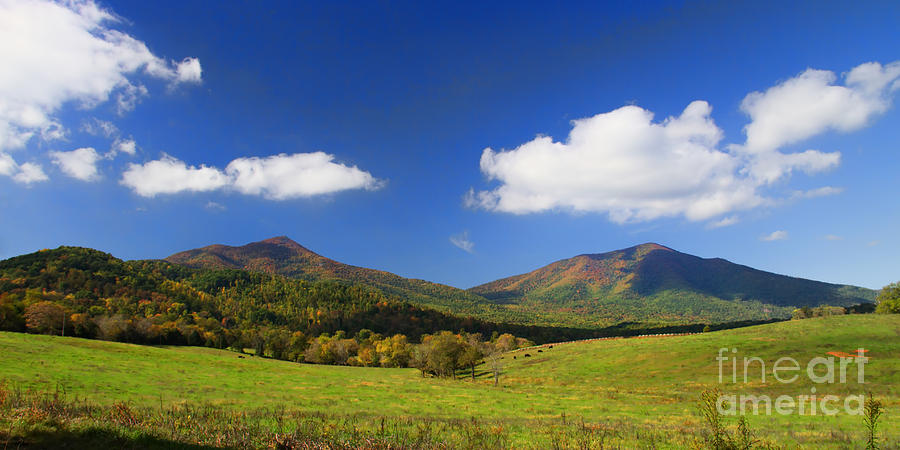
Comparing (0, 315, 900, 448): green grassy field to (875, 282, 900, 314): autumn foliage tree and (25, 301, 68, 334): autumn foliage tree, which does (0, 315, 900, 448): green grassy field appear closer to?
(875, 282, 900, 314): autumn foliage tree

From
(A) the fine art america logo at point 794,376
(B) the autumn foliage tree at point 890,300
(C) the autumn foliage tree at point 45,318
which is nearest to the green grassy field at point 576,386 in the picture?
(A) the fine art america logo at point 794,376

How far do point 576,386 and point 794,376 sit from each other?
95.3ft

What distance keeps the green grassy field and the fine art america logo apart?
96cm

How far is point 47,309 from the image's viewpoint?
8131cm

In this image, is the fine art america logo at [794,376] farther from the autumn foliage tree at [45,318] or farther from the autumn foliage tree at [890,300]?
the autumn foliage tree at [45,318]

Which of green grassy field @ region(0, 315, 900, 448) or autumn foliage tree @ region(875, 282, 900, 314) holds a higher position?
autumn foliage tree @ region(875, 282, 900, 314)

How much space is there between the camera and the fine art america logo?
33812 millimetres

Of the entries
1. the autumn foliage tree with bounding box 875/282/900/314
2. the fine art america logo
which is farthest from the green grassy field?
the autumn foliage tree with bounding box 875/282/900/314

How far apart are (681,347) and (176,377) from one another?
281ft

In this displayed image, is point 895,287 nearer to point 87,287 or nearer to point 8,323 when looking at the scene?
point 8,323

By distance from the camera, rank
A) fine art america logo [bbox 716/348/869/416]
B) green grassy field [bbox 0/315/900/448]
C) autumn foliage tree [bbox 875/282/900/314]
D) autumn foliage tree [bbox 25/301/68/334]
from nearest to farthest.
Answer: green grassy field [bbox 0/315/900/448]
fine art america logo [bbox 716/348/869/416]
autumn foliage tree [bbox 25/301/68/334]
autumn foliage tree [bbox 875/282/900/314]

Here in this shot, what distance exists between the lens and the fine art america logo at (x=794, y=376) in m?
33.8

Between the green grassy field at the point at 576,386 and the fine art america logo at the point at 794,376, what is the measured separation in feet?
3.14

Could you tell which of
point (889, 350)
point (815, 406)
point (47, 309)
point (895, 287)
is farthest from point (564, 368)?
point (47, 309)
